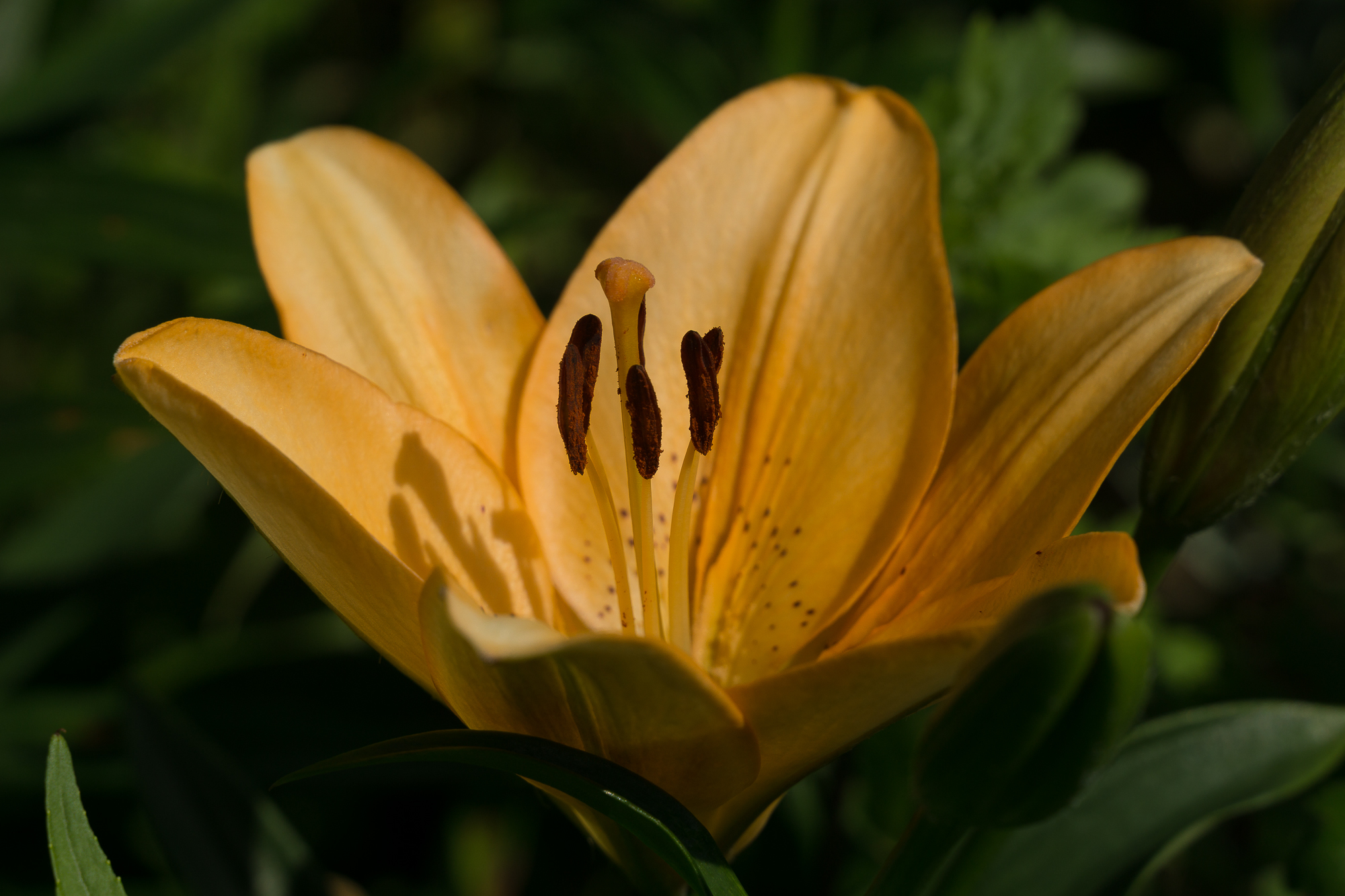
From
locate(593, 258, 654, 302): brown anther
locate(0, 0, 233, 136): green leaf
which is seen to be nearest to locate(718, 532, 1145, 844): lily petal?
locate(593, 258, 654, 302): brown anther

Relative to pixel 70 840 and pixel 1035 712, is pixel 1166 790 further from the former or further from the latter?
pixel 70 840

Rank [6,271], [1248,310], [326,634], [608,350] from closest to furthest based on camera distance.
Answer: [1248,310] → [608,350] → [326,634] → [6,271]

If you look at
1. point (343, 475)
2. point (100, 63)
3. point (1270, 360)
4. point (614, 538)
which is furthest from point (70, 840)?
point (100, 63)

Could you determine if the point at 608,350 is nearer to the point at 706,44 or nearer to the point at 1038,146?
the point at 1038,146

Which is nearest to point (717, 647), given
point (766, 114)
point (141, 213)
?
point (766, 114)

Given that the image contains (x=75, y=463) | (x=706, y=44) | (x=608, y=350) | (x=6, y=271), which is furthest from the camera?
(x=706, y=44)

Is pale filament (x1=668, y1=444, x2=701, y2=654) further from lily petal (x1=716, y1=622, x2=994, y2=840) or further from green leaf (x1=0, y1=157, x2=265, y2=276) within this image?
green leaf (x1=0, y1=157, x2=265, y2=276)

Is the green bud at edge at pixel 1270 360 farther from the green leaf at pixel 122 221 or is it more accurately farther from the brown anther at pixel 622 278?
the green leaf at pixel 122 221

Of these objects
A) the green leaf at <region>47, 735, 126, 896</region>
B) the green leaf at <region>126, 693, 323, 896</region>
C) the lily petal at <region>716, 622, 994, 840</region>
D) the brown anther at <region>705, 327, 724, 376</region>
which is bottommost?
the green leaf at <region>126, 693, 323, 896</region>
